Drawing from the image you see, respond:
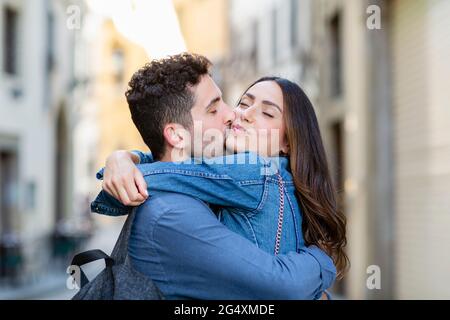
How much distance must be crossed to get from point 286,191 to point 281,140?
11.3 inches

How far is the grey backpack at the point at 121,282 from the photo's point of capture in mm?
2172

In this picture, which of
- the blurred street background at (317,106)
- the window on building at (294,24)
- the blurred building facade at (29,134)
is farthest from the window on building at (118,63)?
the window on building at (294,24)

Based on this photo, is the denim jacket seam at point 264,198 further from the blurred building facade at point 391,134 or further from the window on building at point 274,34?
the window on building at point 274,34

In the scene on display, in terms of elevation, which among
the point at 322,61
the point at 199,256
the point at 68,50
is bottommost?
the point at 199,256

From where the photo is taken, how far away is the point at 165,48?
466 centimetres

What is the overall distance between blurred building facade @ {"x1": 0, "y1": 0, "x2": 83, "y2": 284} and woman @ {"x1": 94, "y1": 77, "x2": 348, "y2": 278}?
37.6ft

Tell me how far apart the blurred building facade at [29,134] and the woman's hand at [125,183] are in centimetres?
1159

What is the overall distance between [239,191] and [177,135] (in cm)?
31

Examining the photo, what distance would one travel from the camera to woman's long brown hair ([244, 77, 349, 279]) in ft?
8.13

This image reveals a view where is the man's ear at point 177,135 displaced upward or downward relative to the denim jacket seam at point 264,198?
upward

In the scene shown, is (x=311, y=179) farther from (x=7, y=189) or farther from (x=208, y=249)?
(x=7, y=189)

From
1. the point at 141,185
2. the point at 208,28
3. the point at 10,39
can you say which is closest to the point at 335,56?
the point at 10,39

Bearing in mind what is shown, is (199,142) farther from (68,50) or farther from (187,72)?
(68,50)

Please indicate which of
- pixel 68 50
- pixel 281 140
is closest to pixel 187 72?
pixel 281 140
